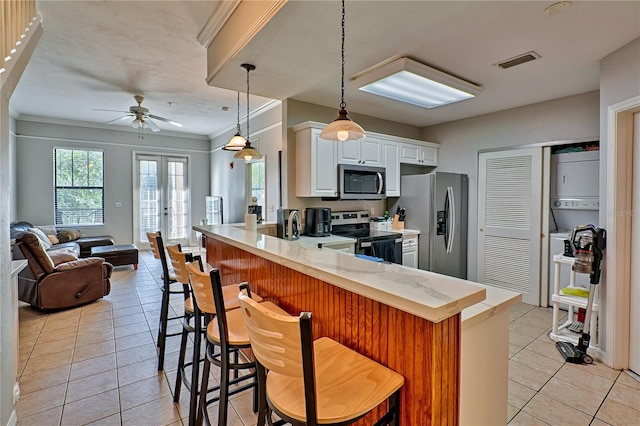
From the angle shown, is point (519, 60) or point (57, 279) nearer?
point (519, 60)

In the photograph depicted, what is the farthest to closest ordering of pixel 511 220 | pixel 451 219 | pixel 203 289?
pixel 451 219
pixel 511 220
pixel 203 289

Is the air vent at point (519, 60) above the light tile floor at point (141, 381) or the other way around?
above

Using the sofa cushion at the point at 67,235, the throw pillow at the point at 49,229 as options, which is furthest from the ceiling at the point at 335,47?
the sofa cushion at the point at 67,235

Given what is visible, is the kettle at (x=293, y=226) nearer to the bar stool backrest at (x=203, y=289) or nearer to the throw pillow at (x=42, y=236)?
the bar stool backrest at (x=203, y=289)

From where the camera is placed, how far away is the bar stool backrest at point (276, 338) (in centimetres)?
95

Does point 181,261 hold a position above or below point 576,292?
above

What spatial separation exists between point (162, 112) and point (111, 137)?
80.8 inches

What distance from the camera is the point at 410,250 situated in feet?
14.8

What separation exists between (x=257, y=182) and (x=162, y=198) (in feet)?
10.5

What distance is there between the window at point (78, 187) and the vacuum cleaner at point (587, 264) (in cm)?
829

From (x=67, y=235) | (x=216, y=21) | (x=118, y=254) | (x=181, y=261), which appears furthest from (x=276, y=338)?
(x=67, y=235)

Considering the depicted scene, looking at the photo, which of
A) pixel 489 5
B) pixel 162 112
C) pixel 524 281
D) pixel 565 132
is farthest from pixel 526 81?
pixel 162 112

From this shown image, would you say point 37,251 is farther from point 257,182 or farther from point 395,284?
point 395,284

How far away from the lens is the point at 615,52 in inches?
106
